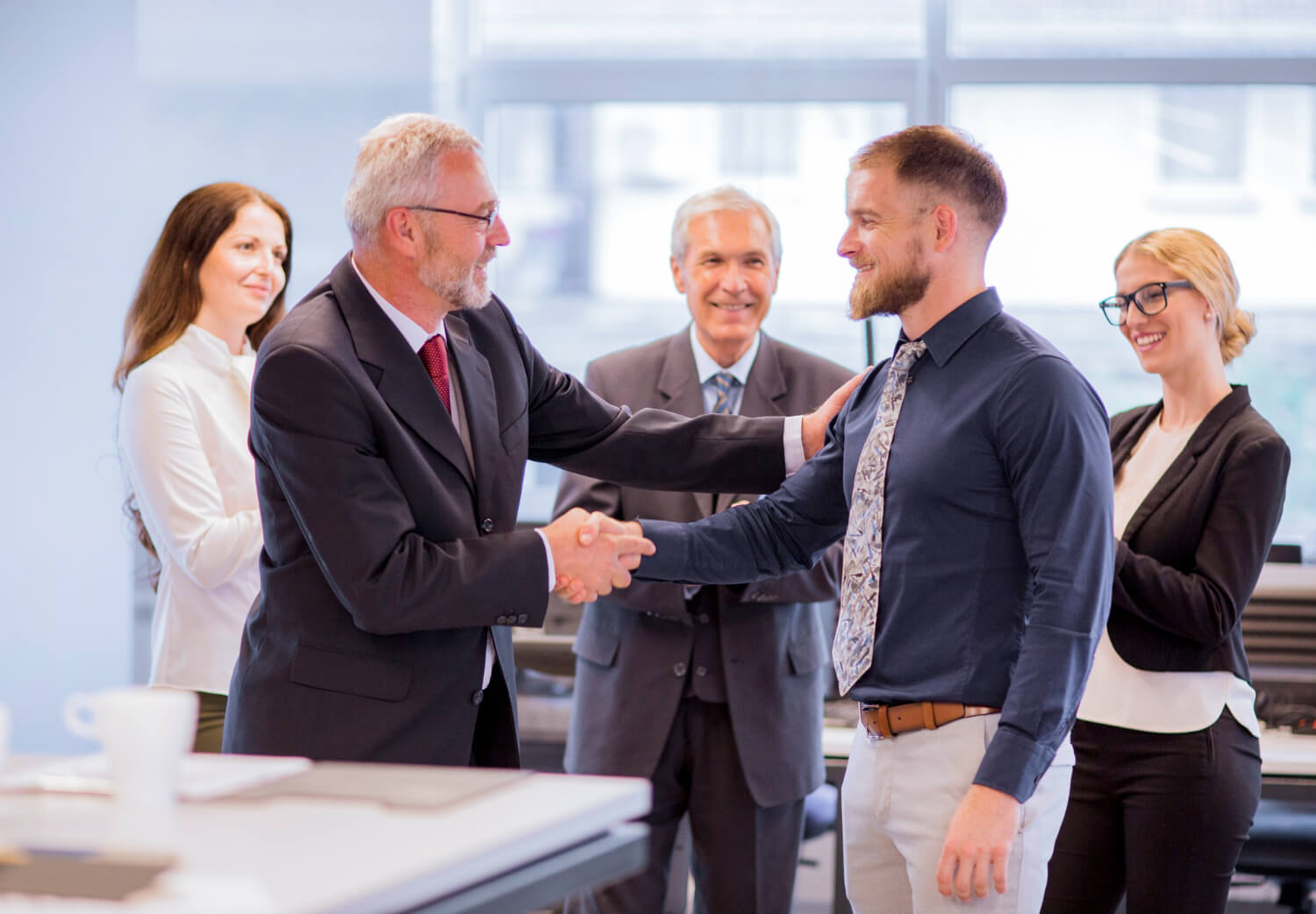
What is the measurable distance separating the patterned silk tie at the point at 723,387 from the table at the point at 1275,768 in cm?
77

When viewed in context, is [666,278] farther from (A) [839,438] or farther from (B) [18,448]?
(A) [839,438]

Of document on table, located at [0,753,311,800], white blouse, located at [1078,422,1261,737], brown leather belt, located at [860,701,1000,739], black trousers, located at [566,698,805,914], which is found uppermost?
document on table, located at [0,753,311,800]

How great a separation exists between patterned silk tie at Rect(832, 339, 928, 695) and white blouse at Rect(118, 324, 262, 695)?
3.65ft

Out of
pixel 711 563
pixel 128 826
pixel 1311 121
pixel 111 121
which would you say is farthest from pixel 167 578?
pixel 1311 121

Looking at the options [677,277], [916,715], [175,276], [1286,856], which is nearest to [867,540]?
[916,715]

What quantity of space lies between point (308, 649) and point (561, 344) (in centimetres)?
307

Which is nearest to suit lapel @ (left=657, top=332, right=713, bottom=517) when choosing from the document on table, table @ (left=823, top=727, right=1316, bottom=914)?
table @ (left=823, top=727, right=1316, bottom=914)

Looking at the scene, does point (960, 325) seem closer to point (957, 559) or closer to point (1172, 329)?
point (957, 559)

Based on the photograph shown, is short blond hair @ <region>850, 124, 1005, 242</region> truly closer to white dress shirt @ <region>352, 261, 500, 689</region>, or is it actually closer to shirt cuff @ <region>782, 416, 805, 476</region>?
shirt cuff @ <region>782, 416, 805, 476</region>

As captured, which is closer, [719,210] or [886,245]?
[886,245]

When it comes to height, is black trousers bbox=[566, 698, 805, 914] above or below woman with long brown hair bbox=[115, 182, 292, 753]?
below

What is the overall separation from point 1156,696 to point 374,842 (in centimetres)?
161

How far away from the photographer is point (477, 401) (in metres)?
1.97

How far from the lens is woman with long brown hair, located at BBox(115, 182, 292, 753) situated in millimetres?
2322
